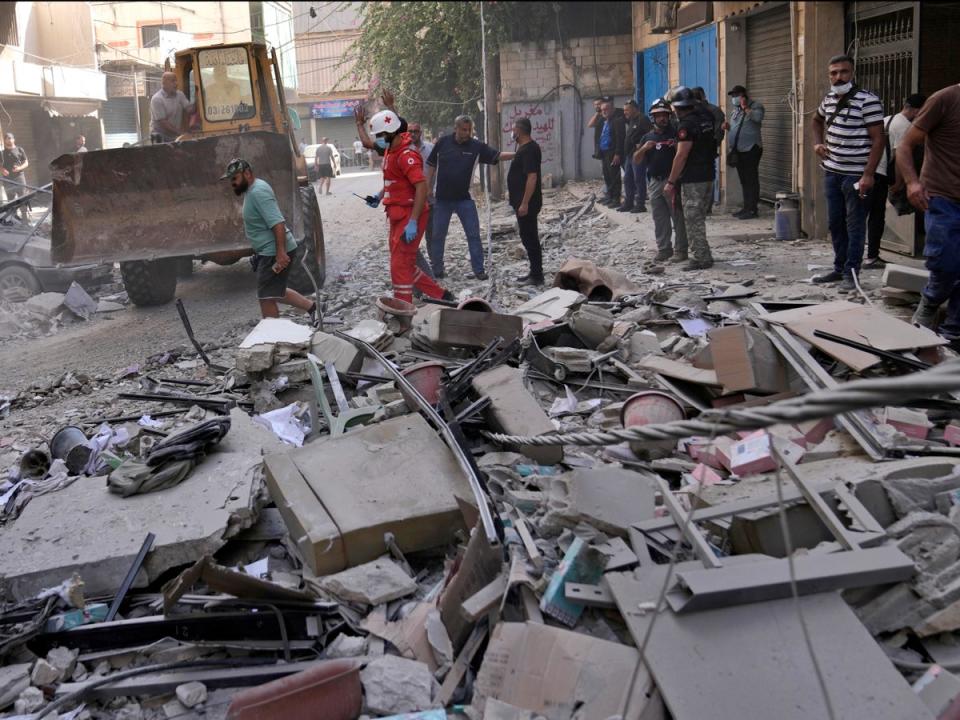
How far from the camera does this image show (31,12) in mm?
29750

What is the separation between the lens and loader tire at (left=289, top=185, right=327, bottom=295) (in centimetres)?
994

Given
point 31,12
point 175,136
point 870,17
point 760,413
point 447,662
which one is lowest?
point 447,662

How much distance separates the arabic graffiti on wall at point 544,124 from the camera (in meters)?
21.0

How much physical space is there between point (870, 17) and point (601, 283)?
173 inches

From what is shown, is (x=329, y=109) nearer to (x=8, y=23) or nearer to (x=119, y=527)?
(x=8, y=23)

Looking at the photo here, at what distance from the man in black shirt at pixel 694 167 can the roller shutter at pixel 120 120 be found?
91.2 ft

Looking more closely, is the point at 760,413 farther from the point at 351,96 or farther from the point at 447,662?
the point at 351,96

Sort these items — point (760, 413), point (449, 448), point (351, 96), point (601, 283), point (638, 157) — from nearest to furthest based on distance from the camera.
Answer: point (760, 413) < point (449, 448) < point (601, 283) < point (638, 157) < point (351, 96)

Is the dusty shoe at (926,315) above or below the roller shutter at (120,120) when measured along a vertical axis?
below

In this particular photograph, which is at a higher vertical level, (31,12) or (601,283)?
(31,12)

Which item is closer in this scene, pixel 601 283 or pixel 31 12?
pixel 601 283

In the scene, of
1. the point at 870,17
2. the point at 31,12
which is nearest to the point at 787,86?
the point at 870,17

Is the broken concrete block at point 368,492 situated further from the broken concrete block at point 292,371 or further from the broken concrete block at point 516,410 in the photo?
the broken concrete block at point 292,371

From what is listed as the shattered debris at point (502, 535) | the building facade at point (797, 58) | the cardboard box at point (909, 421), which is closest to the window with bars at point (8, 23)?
the building facade at point (797, 58)
